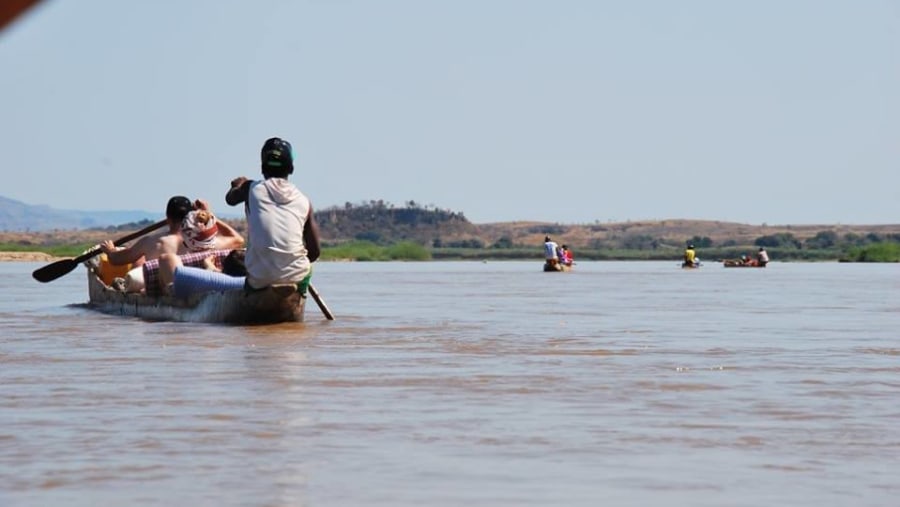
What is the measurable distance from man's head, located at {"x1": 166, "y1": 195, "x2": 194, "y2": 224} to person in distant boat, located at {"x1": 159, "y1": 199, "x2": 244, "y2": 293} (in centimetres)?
12

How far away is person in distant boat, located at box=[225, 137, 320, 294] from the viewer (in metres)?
14.7

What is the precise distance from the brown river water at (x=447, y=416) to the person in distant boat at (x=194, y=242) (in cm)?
171

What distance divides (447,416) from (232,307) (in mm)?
8109

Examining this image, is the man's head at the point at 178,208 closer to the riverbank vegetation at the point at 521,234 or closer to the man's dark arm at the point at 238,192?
the man's dark arm at the point at 238,192

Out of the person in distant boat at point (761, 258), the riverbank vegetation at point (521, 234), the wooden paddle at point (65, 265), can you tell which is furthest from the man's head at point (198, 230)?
the riverbank vegetation at point (521, 234)

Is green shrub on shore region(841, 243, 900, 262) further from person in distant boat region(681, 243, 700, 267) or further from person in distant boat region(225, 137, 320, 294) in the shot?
person in distant boat region(225, 137, 320, 294)

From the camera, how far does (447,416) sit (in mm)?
7586

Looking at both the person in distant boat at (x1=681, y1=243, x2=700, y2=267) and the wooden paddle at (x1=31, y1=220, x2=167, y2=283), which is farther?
the person in distant boat at (x1=681, y1=243, x2=700, y2=267)

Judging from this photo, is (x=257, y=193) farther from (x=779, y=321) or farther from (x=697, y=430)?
(x=697, y=430)

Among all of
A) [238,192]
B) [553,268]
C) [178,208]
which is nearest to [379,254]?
[553,268]

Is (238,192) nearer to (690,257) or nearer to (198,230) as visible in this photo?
(198,230)

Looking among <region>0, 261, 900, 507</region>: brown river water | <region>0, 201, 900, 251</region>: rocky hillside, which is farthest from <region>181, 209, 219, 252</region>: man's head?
<region>0, 201, 900, 251</region>: rocky hillside

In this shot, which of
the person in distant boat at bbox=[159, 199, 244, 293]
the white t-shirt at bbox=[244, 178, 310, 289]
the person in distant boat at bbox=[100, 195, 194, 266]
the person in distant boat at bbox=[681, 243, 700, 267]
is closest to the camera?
the white t-shirt at bbox=[244, 178, 310, 289]

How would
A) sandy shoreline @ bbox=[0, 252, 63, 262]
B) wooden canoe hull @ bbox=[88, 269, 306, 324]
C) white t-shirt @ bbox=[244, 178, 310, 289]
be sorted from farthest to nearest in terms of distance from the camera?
1. sandy shoreline @ bbox=[0, 252, 63, 262]
2. wooden canoe hull @ bbox=[88, 269, 306, 324]
3. white t-shirt @ bbox=[244, 178, 310, 289]
